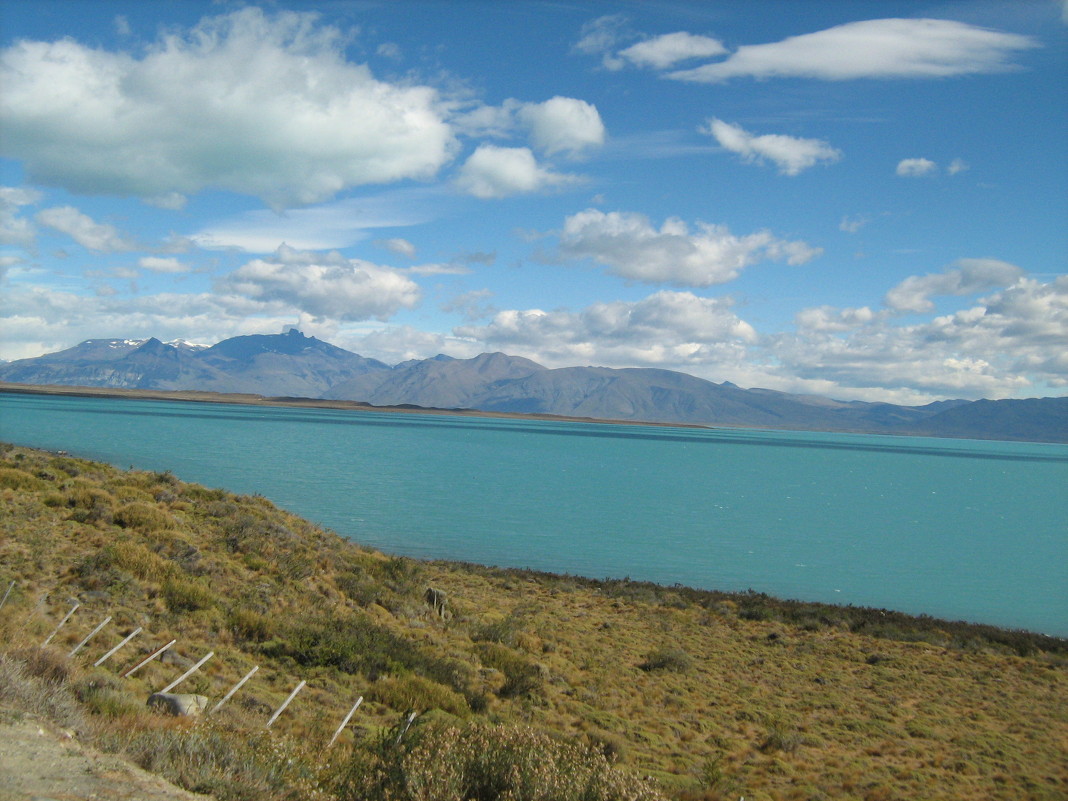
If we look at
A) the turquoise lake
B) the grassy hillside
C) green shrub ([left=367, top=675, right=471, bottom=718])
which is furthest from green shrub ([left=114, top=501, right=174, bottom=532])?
the turquoise lake

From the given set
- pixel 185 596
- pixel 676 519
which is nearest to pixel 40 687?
pixel 185 596

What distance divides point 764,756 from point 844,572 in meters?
24.9

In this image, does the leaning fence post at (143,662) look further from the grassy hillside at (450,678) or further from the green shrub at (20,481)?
the green shrub at (20,481)

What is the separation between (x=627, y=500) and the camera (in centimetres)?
5719

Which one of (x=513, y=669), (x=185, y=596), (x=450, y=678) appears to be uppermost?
(x=185, y=596)

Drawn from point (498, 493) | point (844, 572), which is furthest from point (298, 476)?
point (844, 572)

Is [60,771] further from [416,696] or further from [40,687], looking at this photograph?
[416,696]

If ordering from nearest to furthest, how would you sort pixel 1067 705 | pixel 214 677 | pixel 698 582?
1. pixel 214 677
2. pixel 1067 705
3. pixel 698 582

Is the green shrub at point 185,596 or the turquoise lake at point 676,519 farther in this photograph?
the turquoise lake at point 676,519

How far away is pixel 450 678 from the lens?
14141 millimetres

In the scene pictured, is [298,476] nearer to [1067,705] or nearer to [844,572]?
[844,572]

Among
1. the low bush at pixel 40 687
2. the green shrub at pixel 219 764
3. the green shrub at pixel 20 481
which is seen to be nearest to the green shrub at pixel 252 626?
the low bush at pixel 40 687

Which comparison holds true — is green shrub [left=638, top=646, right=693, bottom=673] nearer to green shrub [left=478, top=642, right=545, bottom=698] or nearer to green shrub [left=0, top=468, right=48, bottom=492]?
green shrub [left=478, top=642, right=545, bottom=698]

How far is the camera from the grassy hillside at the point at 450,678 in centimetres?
723
